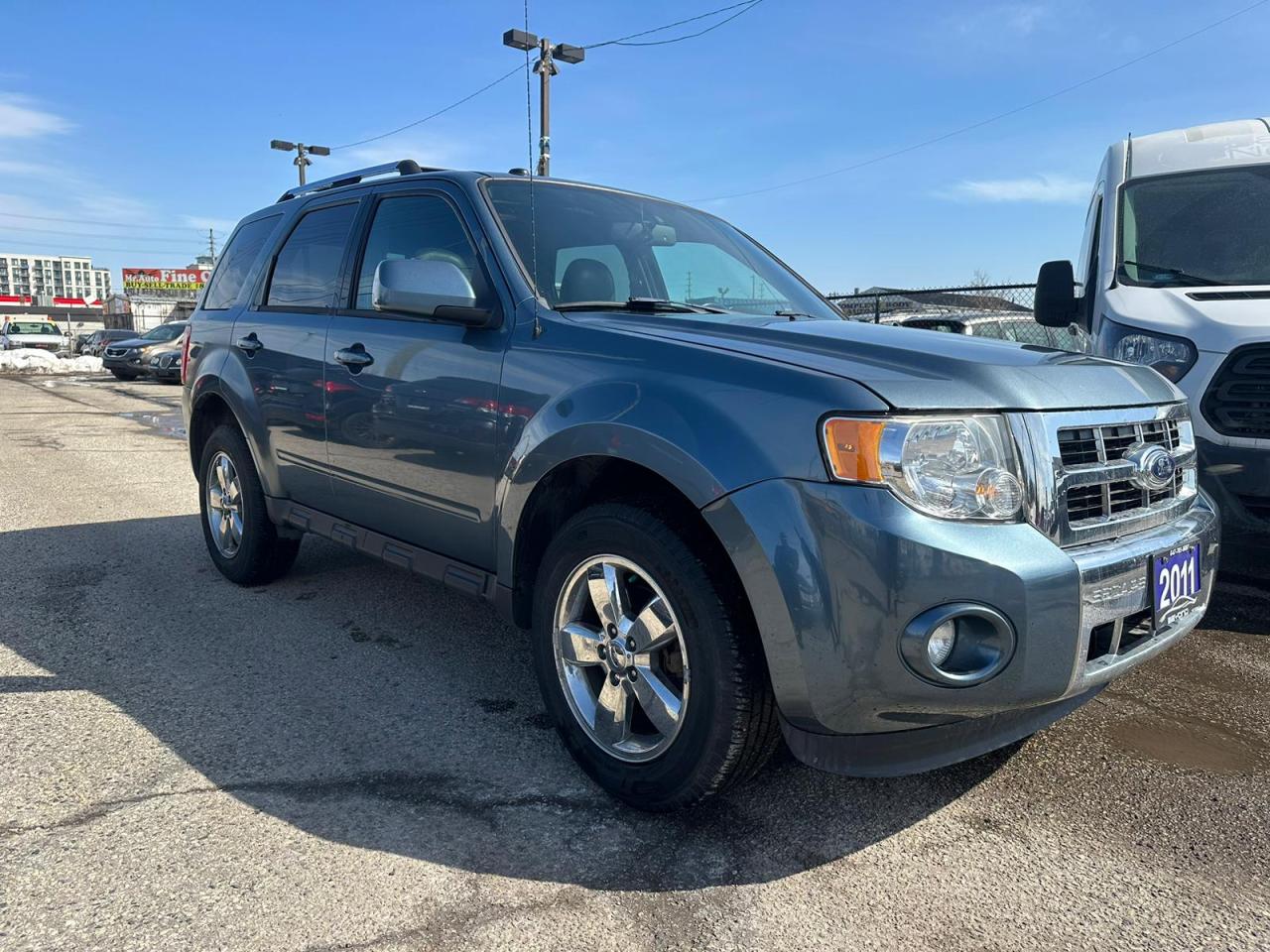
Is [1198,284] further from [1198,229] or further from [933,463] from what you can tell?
[933,463]

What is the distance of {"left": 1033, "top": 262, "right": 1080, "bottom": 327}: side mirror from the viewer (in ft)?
17.7

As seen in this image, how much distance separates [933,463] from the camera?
6.96 ft

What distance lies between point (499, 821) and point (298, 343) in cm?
239

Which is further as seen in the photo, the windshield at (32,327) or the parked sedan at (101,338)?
the windshield at (32,327)

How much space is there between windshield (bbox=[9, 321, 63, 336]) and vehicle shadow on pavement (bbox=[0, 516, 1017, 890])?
4482 cm

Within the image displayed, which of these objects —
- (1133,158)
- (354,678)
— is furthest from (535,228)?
(1133,158)

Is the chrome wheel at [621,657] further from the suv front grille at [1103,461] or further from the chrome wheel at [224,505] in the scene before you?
the chrome wheel at [224,505]

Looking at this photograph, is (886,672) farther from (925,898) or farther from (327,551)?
(327,551)

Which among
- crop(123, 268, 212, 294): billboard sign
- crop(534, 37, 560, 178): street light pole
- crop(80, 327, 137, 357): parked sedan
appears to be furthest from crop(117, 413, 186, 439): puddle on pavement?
crop(123, 268, 212, 294): billboard sign

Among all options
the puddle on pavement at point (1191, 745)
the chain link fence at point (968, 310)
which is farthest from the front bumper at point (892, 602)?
the chain link fence at point (968, 310)

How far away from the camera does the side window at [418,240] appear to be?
10.8 feet

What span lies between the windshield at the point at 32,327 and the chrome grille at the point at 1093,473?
48.8m

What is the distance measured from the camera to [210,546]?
16.5ft

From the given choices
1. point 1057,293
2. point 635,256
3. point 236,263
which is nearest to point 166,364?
point 236,263
